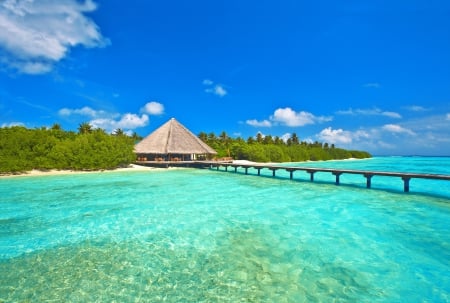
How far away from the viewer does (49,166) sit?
25.1m

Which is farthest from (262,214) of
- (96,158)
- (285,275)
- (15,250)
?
(96,158)

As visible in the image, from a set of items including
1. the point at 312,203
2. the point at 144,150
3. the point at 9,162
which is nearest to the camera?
the point at 312,203

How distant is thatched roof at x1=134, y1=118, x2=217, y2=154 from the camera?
99.8 ft

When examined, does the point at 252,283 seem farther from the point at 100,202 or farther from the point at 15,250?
the point at 100,202

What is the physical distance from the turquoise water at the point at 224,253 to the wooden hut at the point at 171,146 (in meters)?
20.5

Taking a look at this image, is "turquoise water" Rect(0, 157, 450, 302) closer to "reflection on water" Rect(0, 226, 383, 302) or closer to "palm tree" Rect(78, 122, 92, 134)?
"reflection on water" Rect(0, 226, 383, 302)

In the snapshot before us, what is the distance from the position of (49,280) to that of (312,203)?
8.98 m

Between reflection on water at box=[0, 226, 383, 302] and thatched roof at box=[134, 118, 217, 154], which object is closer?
reflection on water at box=[0, 226, 383, 302]

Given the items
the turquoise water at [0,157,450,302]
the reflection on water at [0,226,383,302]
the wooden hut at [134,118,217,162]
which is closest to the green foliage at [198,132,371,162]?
the wooden hut at [134,118,217,162]

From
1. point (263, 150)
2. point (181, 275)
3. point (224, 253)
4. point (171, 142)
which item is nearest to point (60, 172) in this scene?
point (171, 142)

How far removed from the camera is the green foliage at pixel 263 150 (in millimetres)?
45344

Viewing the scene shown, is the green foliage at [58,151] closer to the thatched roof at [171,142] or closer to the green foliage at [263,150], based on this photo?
the thatched roof at [171,142]

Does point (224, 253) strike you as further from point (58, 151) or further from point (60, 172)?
point (58, 151)

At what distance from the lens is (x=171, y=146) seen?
3038 cm
